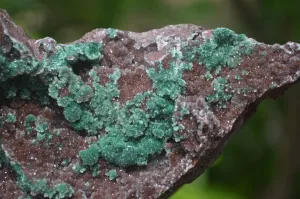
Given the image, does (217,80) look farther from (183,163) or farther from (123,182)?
(123,182)

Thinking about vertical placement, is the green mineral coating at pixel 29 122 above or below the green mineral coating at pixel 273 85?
below

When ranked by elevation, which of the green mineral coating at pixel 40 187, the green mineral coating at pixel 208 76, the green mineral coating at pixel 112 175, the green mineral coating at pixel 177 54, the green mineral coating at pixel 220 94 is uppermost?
the green mineral coating at pixel 177 54

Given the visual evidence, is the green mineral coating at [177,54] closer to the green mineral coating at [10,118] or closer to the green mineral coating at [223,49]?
the green mineral coating at [223,49]

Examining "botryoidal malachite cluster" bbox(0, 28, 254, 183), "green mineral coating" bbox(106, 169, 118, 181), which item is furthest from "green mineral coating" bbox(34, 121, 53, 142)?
"green mineral coating" bbox(106, 169, 118, 181)

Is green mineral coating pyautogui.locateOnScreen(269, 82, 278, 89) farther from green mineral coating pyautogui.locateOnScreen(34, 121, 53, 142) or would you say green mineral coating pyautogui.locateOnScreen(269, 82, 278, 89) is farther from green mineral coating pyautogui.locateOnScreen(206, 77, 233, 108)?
green mineral coating pyautogui.locateOnScreen(34, 121, 53, 142)

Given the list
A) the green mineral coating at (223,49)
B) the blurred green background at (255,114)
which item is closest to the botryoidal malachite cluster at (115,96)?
the green mineral coating at (223,49)

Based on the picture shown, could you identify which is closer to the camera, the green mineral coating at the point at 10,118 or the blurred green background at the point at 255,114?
the green mineral coating at the point at 10,118
